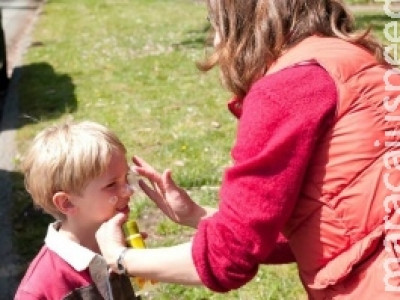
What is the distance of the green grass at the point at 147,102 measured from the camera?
16.4 ft

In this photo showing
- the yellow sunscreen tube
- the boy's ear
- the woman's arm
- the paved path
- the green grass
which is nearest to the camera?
the woman's arm

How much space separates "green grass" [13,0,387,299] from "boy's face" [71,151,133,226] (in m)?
1.51

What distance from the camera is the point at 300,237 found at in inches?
95.3

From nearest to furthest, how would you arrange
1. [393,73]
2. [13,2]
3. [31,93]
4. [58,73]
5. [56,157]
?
[393,73] → [56,157] → [31,93] → [58,73] → [13,2]

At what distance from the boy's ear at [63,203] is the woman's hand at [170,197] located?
10.0 inches

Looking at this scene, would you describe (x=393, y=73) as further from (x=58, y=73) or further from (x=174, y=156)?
(x=58, y=73)

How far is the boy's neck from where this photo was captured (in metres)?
2.88

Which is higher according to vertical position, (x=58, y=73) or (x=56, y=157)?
(x=56, y=157)

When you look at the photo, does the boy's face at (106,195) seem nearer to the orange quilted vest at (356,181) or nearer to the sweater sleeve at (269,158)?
the sweater sleeve at (269,158)

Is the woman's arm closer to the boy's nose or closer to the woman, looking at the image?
the woman

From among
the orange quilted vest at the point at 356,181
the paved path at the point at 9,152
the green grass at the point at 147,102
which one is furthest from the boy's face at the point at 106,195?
the paved path at the point at 9,152

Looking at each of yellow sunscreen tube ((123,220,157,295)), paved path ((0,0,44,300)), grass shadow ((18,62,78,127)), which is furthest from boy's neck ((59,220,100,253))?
grass shadow ((18,62,78,127))

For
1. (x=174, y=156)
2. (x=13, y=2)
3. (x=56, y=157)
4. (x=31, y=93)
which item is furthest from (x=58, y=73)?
(x=13, y=2)

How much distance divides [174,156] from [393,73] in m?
4.10
